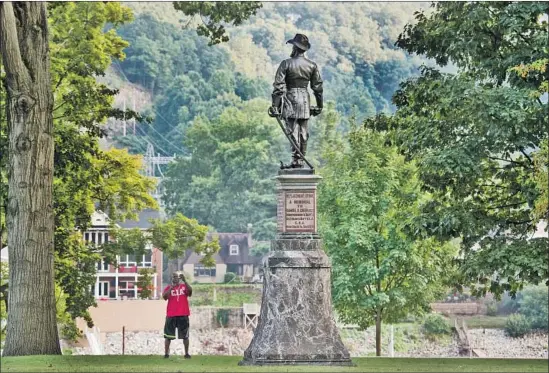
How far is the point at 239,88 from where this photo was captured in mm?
147250

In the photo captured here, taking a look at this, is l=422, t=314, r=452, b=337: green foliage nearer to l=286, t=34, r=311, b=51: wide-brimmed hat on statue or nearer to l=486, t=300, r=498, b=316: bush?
l=486, t=300, r=498, b=316: bush

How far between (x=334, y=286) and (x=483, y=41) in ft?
86.9

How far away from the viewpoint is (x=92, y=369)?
19234mm

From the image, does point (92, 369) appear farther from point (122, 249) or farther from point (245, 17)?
point (122, 249)

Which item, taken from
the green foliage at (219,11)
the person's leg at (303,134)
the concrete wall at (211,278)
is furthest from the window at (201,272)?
the person's leg at (303,134)

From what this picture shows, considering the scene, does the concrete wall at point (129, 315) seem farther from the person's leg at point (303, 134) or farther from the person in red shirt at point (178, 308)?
the person's leg at point (303, 134)

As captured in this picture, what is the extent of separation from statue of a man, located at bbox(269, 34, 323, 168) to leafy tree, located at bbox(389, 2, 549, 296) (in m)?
4.75

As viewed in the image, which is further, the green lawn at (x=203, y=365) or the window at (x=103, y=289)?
the window at (x=103, y=289)

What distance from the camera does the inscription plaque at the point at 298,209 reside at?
20297 mm

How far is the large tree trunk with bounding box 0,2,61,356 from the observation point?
24.4 m

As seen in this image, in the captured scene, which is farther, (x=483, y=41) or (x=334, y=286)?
(x=334, y=286)

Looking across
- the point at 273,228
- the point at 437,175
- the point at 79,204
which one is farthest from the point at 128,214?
the point at 273,228

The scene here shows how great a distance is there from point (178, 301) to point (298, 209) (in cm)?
282

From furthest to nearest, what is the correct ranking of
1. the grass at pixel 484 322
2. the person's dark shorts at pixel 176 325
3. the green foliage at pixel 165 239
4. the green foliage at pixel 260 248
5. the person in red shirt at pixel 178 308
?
the green foliage at pixel 260 248 → the grass at pixel 484 322 → the green foliage at pixel 165 239 → the person's dark shorts at pixel 176 325 → the person in red shirt at pixel 178 308
